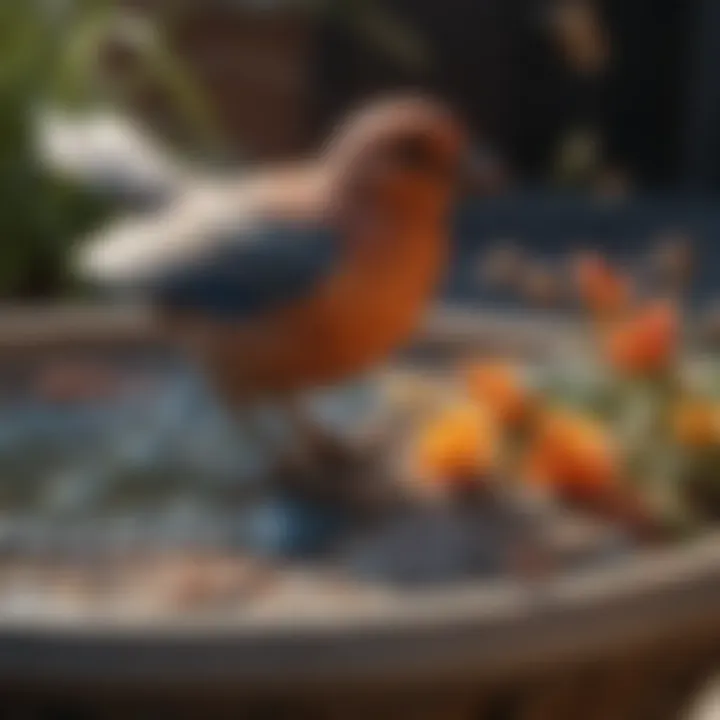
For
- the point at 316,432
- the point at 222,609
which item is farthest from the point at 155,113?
the point at 222,609

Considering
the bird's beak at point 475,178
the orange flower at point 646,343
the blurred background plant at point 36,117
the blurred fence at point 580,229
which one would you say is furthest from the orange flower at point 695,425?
the blurred fence at point 580,229

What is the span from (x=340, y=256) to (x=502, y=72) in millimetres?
1261

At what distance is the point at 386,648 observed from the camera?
407mm

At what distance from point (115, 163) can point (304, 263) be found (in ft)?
0.38

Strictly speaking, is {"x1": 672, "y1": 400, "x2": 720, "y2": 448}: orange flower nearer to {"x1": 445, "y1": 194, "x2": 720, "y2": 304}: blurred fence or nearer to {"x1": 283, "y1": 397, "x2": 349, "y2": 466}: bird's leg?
{"x1": 283, "y1": 397, "x2": 349, "y2": 466}: bird's leg

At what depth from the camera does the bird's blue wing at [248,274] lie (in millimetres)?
518

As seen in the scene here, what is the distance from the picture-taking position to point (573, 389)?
1.91ft

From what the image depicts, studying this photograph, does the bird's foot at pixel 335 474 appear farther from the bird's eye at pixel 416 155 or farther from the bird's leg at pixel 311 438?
the bird's eye at pixel 416 155

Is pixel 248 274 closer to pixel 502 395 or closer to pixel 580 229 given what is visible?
pixel 502 395

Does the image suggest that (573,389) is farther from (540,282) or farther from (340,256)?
(540,282)

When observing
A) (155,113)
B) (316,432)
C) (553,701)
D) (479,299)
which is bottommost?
(553,701)

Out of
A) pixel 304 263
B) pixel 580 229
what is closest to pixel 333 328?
pixel 304 263

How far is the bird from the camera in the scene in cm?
52

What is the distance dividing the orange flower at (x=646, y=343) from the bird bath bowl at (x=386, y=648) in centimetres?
8
